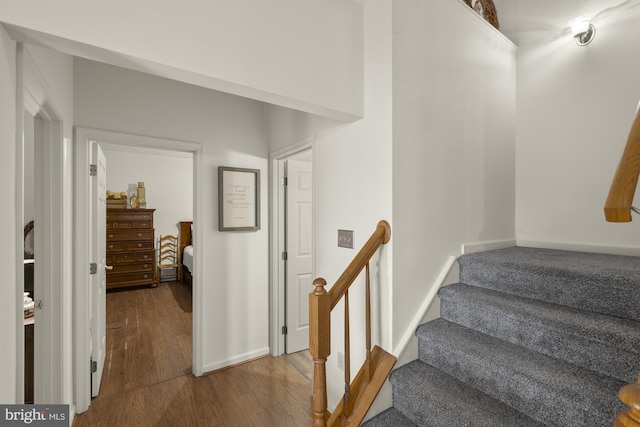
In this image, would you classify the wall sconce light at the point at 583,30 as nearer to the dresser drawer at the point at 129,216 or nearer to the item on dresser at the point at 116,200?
the dresser drawer at the point at 129,216

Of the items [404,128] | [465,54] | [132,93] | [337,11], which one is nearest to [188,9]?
[337,11]

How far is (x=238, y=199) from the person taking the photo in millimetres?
2910

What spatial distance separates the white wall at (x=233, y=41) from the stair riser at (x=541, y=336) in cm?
140

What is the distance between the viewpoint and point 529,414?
135cm

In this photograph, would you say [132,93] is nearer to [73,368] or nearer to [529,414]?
[73,368]

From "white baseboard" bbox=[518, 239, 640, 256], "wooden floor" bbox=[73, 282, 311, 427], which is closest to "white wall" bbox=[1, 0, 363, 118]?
"white baseboard" bbox=[518, 239, 640, 256]

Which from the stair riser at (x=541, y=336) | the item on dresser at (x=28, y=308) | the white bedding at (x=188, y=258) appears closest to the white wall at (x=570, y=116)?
the stair riser at (x=541, y=336)

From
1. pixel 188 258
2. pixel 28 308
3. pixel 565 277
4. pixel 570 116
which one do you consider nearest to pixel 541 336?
pixel 565 277

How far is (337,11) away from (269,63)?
647 millimetres

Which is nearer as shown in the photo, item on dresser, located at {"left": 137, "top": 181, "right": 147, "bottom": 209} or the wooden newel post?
the wooden newel post

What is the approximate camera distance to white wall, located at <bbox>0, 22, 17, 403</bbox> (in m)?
1.01

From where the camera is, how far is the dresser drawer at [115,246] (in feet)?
17.8

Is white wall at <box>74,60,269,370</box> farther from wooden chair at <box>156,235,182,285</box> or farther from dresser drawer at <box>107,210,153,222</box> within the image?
wooden chair at <box>156,235,182,285</box>

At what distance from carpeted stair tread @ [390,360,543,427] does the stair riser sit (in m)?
0.34
